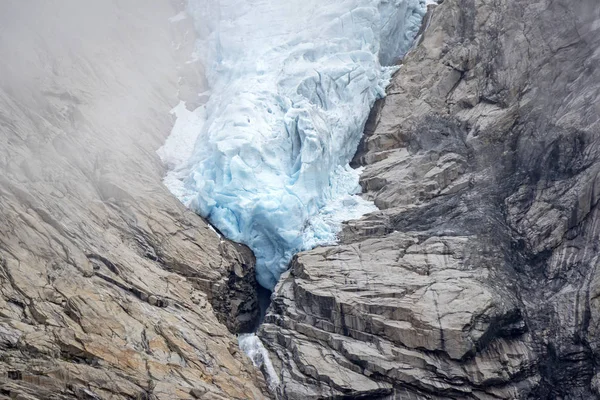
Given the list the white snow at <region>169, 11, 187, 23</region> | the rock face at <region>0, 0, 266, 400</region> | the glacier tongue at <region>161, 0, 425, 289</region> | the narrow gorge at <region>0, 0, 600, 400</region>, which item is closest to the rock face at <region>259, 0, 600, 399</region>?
the narrow gorge at <region>0, 0, 600, 400</region>

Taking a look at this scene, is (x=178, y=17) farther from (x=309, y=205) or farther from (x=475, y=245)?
(x=475, y=245)

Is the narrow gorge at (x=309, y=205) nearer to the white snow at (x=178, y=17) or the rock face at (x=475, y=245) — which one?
the rock face at (x=475, y=245)

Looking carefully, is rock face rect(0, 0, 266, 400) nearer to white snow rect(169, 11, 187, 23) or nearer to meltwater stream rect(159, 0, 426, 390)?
meltwater stream rect(159, 0, 426, 390)

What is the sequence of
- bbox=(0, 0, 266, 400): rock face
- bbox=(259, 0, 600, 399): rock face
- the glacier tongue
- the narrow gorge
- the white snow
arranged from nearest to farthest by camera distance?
bbox=(0, 0, 266, 400): rock face, the narrow gorge, bbox=(259, 0, 600, 399): rock face, the glacier tongue, the white snow

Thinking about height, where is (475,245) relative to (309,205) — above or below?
below

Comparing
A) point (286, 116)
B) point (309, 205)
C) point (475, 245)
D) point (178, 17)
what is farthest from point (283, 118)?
point (178, 17)

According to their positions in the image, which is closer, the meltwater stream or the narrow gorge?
the narrow gorge

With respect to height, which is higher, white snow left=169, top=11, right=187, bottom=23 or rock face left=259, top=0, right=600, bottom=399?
white snow left=169, top=11, right=187, bottom=23
